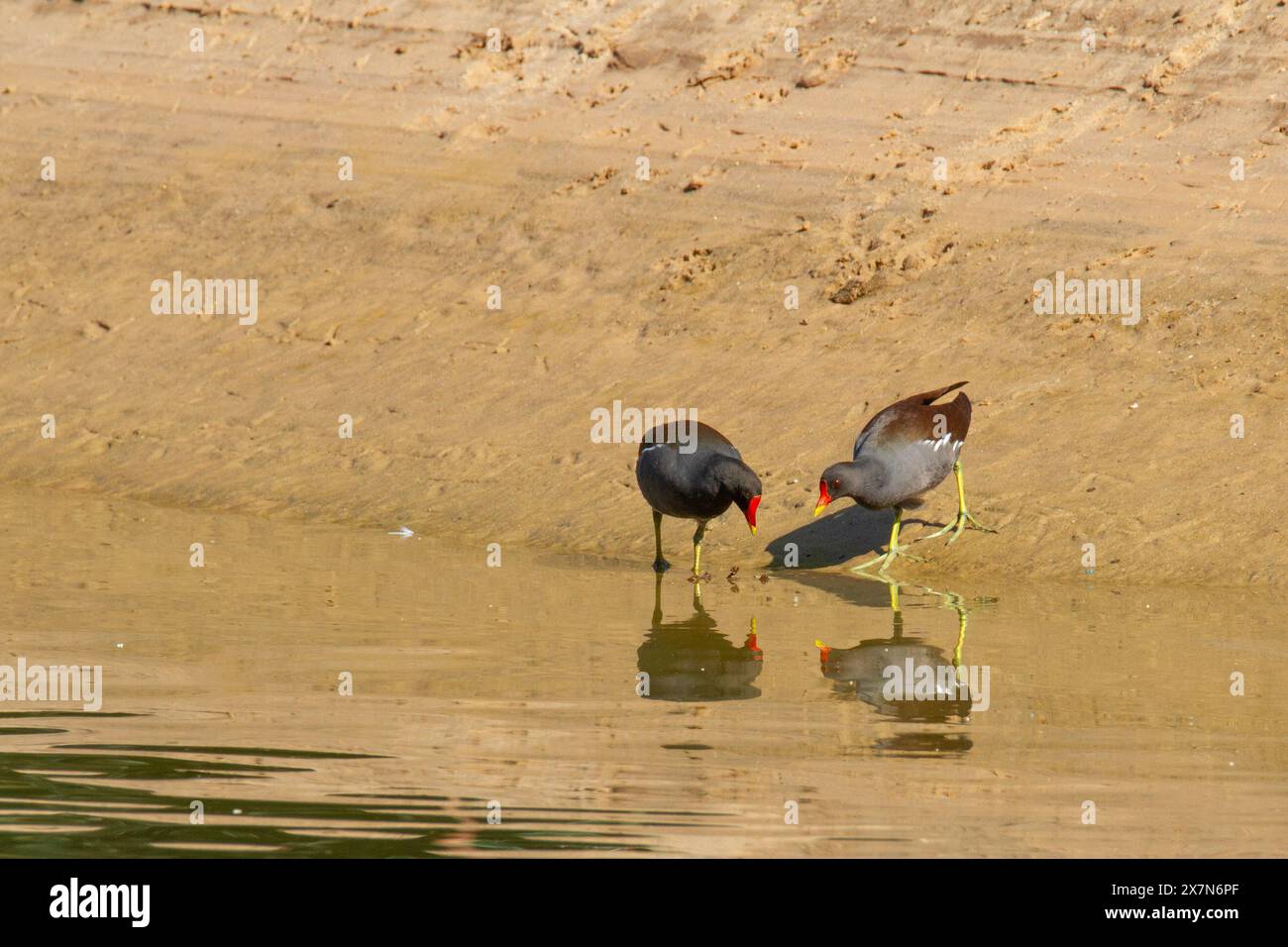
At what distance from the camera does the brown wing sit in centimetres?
1009

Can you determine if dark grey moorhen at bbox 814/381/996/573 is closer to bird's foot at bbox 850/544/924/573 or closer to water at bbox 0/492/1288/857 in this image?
bird's foot at bbox 850/544/924/573

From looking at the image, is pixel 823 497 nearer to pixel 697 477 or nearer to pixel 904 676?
pixel 697 477

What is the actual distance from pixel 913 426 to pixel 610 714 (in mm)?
3493

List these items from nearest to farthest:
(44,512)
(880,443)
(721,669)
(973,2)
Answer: (721,669)
(880,443)
(44,512)
(973,2)

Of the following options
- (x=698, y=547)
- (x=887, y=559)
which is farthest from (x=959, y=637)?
(x=698, y=547)

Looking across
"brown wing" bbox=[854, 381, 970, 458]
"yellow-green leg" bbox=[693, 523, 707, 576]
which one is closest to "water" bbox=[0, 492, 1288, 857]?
"yellow-green leg" bbox=[693, 523, 707, 576]

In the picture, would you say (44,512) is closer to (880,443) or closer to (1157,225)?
(880,443)

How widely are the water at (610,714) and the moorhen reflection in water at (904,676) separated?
1.0 inches

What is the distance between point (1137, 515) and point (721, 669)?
3.55 metres

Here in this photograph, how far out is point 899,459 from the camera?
32.7ft

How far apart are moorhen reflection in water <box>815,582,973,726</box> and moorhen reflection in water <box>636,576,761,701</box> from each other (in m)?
0.38

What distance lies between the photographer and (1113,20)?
16.5m

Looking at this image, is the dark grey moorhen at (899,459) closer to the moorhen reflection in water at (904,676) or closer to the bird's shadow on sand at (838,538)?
the bird's shadow on sand at (838,538)

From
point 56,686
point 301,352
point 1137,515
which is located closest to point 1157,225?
point 1137,515
